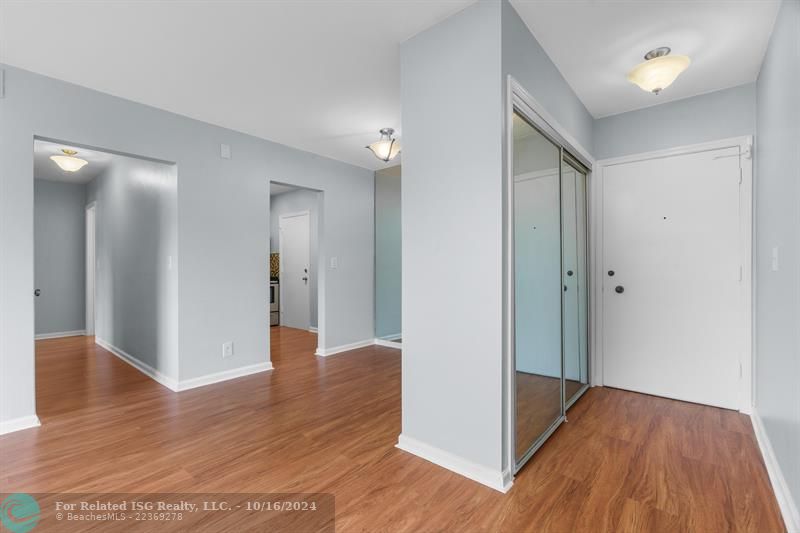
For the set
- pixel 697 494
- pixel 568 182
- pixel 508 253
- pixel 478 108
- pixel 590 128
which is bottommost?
pixel 697 494

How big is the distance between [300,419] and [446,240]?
1746 mm

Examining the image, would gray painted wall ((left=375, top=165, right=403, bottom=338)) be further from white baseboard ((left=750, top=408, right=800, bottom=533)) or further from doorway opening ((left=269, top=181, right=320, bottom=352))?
white baseboard ((left=750, top=408, right=800, bottom=533))

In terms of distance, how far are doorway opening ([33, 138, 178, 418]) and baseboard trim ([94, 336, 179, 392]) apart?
0.01m

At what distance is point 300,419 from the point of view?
8.98 ft

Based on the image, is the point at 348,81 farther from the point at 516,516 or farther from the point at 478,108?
the point at 516,516

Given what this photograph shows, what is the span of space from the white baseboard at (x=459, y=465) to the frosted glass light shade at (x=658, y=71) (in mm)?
2518

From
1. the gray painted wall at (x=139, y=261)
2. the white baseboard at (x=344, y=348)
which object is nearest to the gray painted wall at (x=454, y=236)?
the gray painted wall at (x=139, y=261)

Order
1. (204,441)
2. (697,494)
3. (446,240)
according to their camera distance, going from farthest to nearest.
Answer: (204,441)
(446,240)
(697,494)

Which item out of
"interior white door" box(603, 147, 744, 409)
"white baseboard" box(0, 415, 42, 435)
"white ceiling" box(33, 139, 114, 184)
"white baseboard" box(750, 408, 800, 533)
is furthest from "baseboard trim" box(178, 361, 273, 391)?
"white baseboard" box(750, 408, 800, 533)

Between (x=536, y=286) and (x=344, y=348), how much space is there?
315cm

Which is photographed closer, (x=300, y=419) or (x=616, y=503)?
(x=616, y=503)

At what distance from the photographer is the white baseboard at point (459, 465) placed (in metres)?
1.87

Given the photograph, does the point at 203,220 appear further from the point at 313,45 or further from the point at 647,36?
the point at 647,36

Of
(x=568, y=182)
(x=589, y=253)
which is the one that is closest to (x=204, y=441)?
(x=568, y=182)
